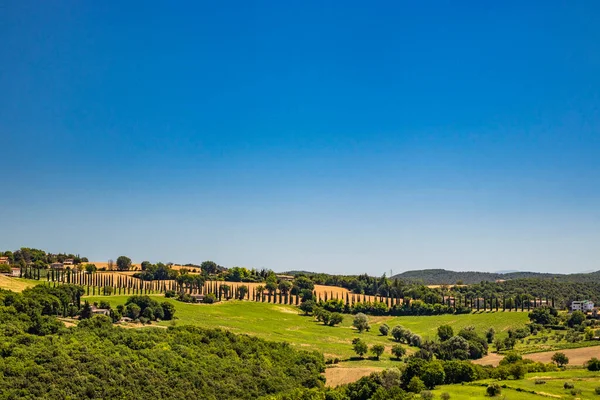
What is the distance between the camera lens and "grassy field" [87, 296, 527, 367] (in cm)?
13688

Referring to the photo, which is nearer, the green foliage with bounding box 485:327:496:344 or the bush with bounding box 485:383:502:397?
the bush with bounding box 485:383:502:397

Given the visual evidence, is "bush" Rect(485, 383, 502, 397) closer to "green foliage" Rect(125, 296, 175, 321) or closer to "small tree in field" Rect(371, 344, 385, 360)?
"small tree in field" Rect(371, 344, 385, 360)

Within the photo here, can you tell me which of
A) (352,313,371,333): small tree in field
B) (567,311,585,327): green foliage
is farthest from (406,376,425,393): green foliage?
(567,311,585,327): green foliage

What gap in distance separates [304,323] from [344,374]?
66.4 m

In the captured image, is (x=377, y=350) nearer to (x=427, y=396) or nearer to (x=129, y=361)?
(x=427, y=396)

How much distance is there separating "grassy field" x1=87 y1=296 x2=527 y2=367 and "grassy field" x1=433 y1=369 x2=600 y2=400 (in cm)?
4146

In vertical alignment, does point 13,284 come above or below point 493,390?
above

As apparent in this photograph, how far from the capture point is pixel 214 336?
349 feet

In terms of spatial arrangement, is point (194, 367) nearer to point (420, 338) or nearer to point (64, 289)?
point (64, 289)

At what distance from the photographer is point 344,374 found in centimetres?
10819

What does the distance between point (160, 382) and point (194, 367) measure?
29.4ft

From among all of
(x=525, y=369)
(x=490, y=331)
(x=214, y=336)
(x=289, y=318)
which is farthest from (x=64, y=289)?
(x=490, y=331)

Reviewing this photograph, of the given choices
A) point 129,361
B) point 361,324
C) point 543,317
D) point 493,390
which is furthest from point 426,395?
point 543,317

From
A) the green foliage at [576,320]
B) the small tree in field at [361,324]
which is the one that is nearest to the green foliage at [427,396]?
the small tree in field at [361,324]
